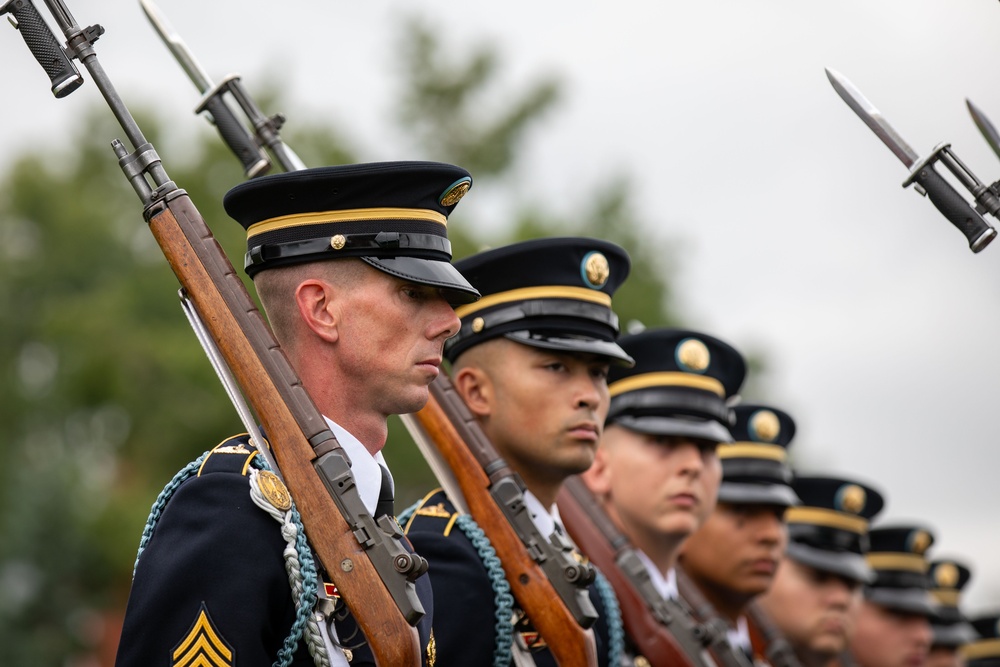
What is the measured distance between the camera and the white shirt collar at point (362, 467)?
14.5ft

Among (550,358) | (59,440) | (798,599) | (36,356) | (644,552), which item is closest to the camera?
Answer: (550,358)

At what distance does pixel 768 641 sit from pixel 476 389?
3.86 meters

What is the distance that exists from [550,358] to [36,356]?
3508 cm

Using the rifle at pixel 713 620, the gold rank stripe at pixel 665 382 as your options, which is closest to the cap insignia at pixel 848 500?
the rifle at pixel 713 620

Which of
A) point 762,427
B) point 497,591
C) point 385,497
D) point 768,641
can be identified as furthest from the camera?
point 768,641

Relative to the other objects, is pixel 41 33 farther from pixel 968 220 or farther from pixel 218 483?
pixel 968 220

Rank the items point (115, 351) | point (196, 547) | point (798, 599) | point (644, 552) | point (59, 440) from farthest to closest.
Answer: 1. point (59, 440)
2. point (115, 351)
3. point (798, 599)
4. point (644, 552)
5. point (196, 547)

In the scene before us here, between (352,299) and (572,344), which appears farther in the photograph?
(572,344)

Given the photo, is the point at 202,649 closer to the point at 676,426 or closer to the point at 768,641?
the point at 676,426

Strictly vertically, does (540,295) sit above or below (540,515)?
above

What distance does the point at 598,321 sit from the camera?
605cm

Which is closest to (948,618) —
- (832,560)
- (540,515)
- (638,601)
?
(832,560)

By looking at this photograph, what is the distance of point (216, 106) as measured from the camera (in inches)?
230

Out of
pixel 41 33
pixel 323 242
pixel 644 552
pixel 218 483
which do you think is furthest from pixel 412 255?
pixel 644 552
